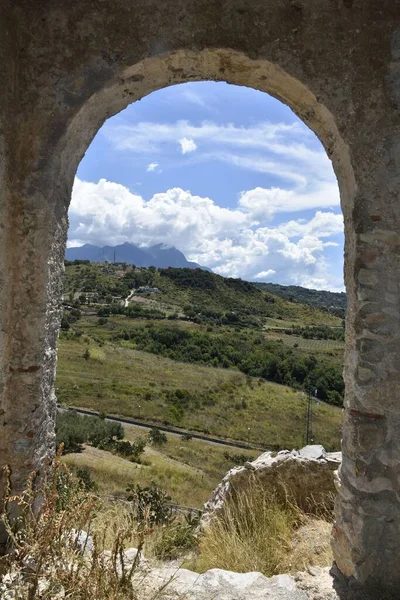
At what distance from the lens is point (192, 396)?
36281 millimetres

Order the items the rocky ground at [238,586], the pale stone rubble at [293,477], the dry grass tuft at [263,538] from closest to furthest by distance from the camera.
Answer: the rocky ground at [238,586] → the dry grass tuft at [263,538] → the pale stone rubble at [293,477]

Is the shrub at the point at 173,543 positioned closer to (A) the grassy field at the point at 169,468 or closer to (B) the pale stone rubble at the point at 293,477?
(B) the pale stone rubble at the point at 293,477

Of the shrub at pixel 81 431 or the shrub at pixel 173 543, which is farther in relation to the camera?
the shrub at pixel 81 431

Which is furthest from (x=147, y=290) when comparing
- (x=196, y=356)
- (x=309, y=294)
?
(x=309, y=294)

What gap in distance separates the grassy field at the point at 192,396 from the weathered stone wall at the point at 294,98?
24242 mm

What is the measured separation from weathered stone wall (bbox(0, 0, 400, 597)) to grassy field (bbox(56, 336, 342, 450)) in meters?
24.2

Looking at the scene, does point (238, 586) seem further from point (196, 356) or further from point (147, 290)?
point (147, 290)

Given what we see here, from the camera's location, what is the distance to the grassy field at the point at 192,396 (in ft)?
100

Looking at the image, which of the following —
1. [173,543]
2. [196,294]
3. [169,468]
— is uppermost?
[196,294]

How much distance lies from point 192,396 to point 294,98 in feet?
113

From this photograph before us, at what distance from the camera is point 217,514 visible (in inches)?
180

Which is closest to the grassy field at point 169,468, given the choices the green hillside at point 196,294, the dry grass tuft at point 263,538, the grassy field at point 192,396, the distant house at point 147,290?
the grassy field at point 192,396

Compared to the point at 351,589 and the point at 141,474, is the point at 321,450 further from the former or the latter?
the point at 141,474

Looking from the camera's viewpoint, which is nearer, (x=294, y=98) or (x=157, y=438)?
(x=294, y=98)
